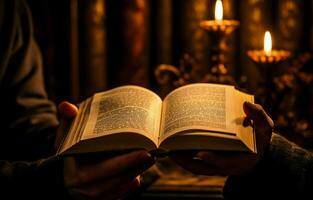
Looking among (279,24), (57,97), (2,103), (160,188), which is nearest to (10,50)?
(2,103)

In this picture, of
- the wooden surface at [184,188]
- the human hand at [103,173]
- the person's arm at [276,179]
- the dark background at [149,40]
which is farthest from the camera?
the dark background at [149,40]

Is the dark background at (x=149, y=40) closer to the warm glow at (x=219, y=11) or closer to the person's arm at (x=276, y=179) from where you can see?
the warm glow at (x=219, y=11)

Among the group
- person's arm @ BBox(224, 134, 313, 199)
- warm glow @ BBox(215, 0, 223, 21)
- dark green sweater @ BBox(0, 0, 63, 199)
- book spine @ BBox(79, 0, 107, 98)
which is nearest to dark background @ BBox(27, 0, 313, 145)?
book spine @ BBox(79, 0, 107, 98)

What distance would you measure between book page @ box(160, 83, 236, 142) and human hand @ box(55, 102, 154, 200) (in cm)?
6

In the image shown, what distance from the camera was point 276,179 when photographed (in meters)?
1.02

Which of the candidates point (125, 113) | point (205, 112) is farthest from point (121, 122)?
point (205, 112)

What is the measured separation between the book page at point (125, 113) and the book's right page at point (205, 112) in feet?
0.07

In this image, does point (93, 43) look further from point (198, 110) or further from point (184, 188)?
point (198, 110)

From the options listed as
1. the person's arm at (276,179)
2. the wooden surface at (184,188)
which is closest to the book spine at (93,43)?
the wooden surface at (184,188)

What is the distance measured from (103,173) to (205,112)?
7.9 inches

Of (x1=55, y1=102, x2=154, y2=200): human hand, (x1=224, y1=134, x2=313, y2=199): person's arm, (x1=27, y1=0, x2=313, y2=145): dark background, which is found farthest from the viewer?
(x1=27, y1=0, x2=313, y2=145): dark background

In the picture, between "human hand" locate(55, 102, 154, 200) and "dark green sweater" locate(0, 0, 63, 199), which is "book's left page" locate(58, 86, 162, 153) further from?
"dark green sweater" locate(0, 0, 63, 199)

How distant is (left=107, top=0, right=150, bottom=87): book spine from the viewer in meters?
1.77

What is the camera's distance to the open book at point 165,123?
0.89 metres
